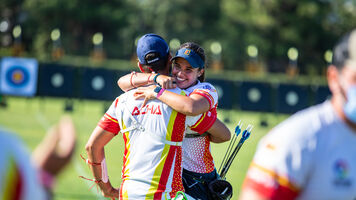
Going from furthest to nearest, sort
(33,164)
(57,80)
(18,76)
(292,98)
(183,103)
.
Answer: (57,80) → (292,98) → (18,76) → (183,103) → (33,164)

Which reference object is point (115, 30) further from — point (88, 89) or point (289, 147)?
point (289, 147)

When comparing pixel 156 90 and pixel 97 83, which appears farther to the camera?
pixel 97 83

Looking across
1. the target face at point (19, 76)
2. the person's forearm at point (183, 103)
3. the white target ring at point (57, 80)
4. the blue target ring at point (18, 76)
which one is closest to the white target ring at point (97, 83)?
the white target ring at point (57, 80)

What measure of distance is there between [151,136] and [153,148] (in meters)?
0.06

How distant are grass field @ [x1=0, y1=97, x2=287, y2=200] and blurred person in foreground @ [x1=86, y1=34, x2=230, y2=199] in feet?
1.28

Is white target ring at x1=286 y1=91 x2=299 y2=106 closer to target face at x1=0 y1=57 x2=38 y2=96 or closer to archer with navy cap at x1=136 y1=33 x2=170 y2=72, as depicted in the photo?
target face at x1=0 y1=57 x2=38 y2=96

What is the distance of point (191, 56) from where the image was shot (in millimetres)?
3012

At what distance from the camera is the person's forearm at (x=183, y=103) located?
2662 mm

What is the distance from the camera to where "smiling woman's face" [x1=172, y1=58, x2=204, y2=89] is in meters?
3.02

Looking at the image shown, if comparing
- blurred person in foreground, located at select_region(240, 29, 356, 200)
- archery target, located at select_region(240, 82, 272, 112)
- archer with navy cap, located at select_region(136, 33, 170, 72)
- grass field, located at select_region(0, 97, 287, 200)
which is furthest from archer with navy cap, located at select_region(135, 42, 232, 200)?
archery target, located at select_region(240, 82, 272, 112)

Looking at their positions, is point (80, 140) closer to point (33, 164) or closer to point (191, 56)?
point (191, 56)

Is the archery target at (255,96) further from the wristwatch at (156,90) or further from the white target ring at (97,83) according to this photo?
the wristwatch at (156,90)

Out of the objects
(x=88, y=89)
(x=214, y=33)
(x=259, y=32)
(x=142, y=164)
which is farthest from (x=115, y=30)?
(x=142, y=164)

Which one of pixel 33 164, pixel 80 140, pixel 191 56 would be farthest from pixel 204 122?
pixel 80 140
